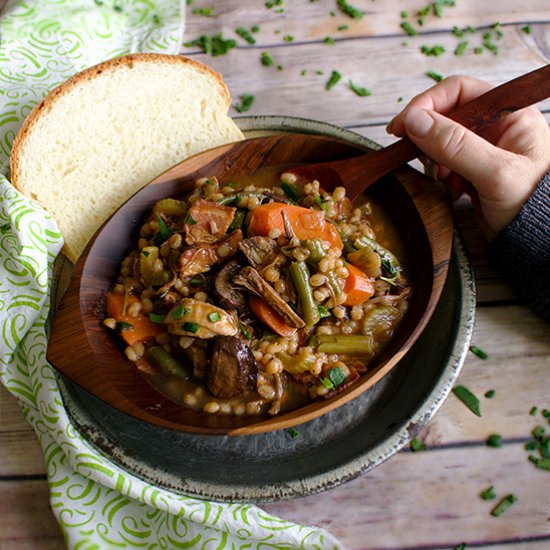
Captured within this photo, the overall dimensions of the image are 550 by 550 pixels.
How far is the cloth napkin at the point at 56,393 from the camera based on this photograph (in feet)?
8.87

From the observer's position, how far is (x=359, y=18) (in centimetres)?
448

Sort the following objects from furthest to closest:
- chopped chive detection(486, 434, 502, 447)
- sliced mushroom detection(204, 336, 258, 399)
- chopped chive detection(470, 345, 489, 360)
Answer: chopped chive detection(470, 345, 489, 360) → chopped chive detection(486, 434, 502, 447) → sliced mushroom detection(204, 336, 258, 399)

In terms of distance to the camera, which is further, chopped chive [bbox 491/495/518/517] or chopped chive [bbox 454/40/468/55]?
chopped chive [bbox 454/40/468/55]

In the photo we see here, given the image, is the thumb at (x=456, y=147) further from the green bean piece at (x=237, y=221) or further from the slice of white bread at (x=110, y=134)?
the slice of white bread at (x=110, y=134)

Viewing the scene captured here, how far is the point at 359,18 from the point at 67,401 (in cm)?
327

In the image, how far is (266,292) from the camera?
2.74 meters

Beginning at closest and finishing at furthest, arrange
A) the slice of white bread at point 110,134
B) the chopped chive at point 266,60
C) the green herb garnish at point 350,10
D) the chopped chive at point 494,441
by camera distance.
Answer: the chopped chive at point 494,441, the slice of white bread at point 110,134, the chopped chive at point 266,60, the green herb garnish at point 350,10

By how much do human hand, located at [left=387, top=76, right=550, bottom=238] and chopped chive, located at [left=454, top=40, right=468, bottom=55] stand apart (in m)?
1.18

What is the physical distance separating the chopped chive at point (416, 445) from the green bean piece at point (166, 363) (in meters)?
1.12

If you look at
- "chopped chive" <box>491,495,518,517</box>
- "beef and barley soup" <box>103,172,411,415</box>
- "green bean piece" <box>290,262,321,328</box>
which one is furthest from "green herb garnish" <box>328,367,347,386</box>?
"chopped chive" <box>491,495,518,517</box>

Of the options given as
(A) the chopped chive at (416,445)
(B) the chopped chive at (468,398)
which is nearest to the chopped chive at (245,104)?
(B) the chopped chive at (468,398)

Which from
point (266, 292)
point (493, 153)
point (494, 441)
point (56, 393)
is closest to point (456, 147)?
point (493, 153)

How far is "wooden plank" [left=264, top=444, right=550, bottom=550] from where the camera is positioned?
2807mm

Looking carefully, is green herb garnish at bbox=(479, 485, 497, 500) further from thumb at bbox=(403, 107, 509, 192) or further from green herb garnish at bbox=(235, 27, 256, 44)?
green herb garnish at bbox=(235, 27, 256, 44)
